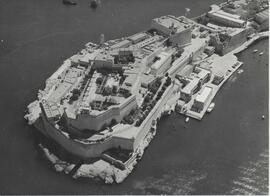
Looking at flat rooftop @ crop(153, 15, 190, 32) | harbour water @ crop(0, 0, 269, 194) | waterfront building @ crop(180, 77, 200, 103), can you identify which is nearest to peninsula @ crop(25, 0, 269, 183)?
flat rooftop @ crop(153, 15, 190, 32)

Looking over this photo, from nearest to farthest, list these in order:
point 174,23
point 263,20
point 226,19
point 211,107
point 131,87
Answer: point 131,87, point 211,107, point 174,23, point 226,19, point 263,20

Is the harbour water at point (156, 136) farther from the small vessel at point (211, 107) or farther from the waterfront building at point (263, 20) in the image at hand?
the waterfront building at point (263, 20)

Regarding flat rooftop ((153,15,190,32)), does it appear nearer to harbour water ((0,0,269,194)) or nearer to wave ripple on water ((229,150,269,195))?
harbour water ((0,0,269,194))

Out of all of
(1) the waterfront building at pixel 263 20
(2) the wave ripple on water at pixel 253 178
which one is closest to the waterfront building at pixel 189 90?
(2) the wave ripple on water at pixel 253 178

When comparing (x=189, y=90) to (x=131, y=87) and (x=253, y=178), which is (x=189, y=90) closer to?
(x=131, y=87)

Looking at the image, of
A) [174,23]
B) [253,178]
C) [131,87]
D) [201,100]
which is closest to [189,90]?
[201,100]

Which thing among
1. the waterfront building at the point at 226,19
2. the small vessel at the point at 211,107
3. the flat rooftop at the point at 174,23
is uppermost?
the flat rooftop at the point at 174,23
